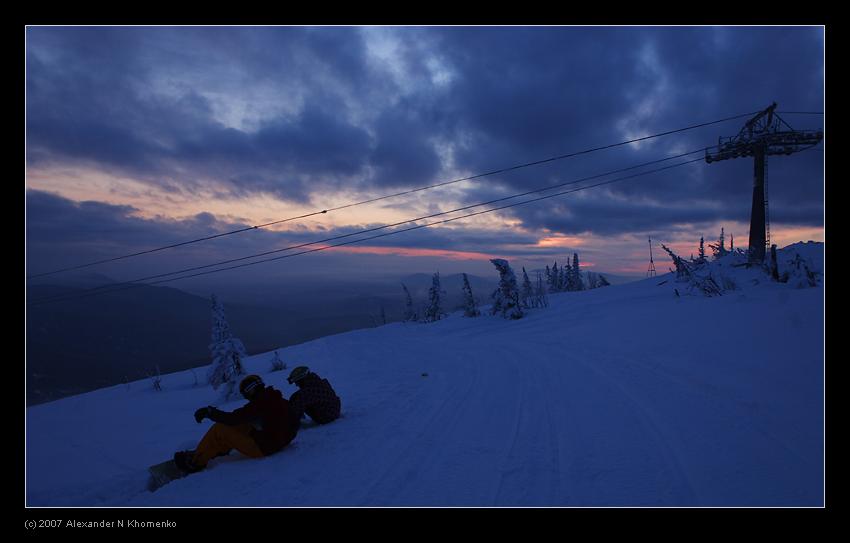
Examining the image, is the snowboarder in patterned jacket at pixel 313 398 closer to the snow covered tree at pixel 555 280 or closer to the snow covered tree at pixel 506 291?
the snow covered tree at pixel 506 291

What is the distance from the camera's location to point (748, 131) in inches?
803

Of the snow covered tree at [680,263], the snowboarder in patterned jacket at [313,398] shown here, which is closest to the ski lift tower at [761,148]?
the snow covered tree at [680,263]

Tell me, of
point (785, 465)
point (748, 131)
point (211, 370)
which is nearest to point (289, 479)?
point (785, 465)

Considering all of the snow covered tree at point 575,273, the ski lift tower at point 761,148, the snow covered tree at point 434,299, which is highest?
the ski lift tower at point 761,148

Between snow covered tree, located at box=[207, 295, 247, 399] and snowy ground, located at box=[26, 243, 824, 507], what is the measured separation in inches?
173

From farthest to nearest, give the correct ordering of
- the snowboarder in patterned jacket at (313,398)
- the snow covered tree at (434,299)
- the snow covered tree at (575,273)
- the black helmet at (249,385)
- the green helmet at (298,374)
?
the snow covered tree at (575,273)
the snow covered tree at (434,299)
the green helmet at (298,374)
the snowboarder in patterned jacket at (313,398)
the black helmet at (249,385)

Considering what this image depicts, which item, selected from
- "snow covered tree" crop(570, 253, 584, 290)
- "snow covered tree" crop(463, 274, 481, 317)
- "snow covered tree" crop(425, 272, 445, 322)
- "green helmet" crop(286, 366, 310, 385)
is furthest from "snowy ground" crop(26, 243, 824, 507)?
"snow covered tree" crop(570, 253, 584, 290)

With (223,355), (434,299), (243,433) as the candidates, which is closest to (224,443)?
(243,433)

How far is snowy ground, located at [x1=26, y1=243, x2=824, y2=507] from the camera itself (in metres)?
3.63

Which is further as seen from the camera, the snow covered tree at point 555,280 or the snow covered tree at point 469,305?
the snow covered tree at point 555,280

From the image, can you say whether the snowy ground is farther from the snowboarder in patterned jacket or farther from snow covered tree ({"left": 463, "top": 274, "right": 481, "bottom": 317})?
snow covered tree ({"left": 463, "top": 274, "right": 481, "bottom": 317})

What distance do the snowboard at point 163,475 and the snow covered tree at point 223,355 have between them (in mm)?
10735

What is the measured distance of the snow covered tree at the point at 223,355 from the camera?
15.6 meters
